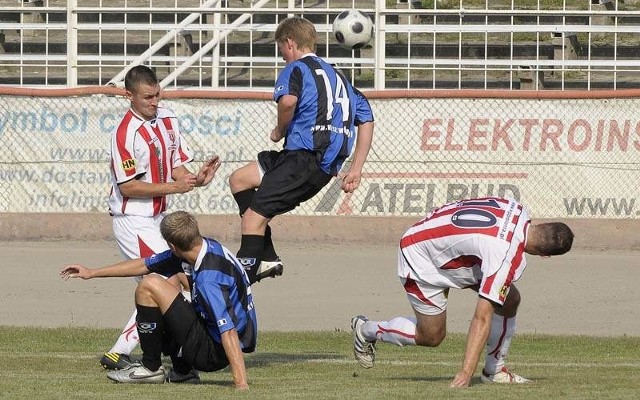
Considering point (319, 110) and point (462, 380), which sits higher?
point (319, 110)

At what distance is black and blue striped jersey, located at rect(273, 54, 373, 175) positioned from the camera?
8844mm

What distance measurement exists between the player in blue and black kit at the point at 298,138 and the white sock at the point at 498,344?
4.81 ft

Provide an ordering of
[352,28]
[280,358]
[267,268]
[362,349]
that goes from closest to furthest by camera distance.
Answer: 1. [362,349]
2. [267,268]
3. [280,358]
4. [352,28]

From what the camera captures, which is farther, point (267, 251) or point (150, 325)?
point (267, 251)

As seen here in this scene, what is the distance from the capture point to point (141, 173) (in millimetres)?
8836

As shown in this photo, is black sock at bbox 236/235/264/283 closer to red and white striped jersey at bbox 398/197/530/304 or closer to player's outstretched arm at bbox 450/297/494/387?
red and white striped jersey at bbox 398/197/530/304

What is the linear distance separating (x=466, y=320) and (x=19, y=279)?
15.1ft

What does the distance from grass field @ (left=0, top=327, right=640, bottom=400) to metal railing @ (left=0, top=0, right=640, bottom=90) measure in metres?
6.51

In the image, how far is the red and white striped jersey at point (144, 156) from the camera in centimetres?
877

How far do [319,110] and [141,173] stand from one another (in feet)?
3.97

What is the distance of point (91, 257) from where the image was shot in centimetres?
1510

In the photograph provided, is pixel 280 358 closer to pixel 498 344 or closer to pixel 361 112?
pixel 361 112

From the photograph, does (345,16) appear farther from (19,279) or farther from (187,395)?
(187,395)

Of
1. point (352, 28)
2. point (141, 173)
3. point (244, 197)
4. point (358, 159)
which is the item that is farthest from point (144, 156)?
point (352, 28)
